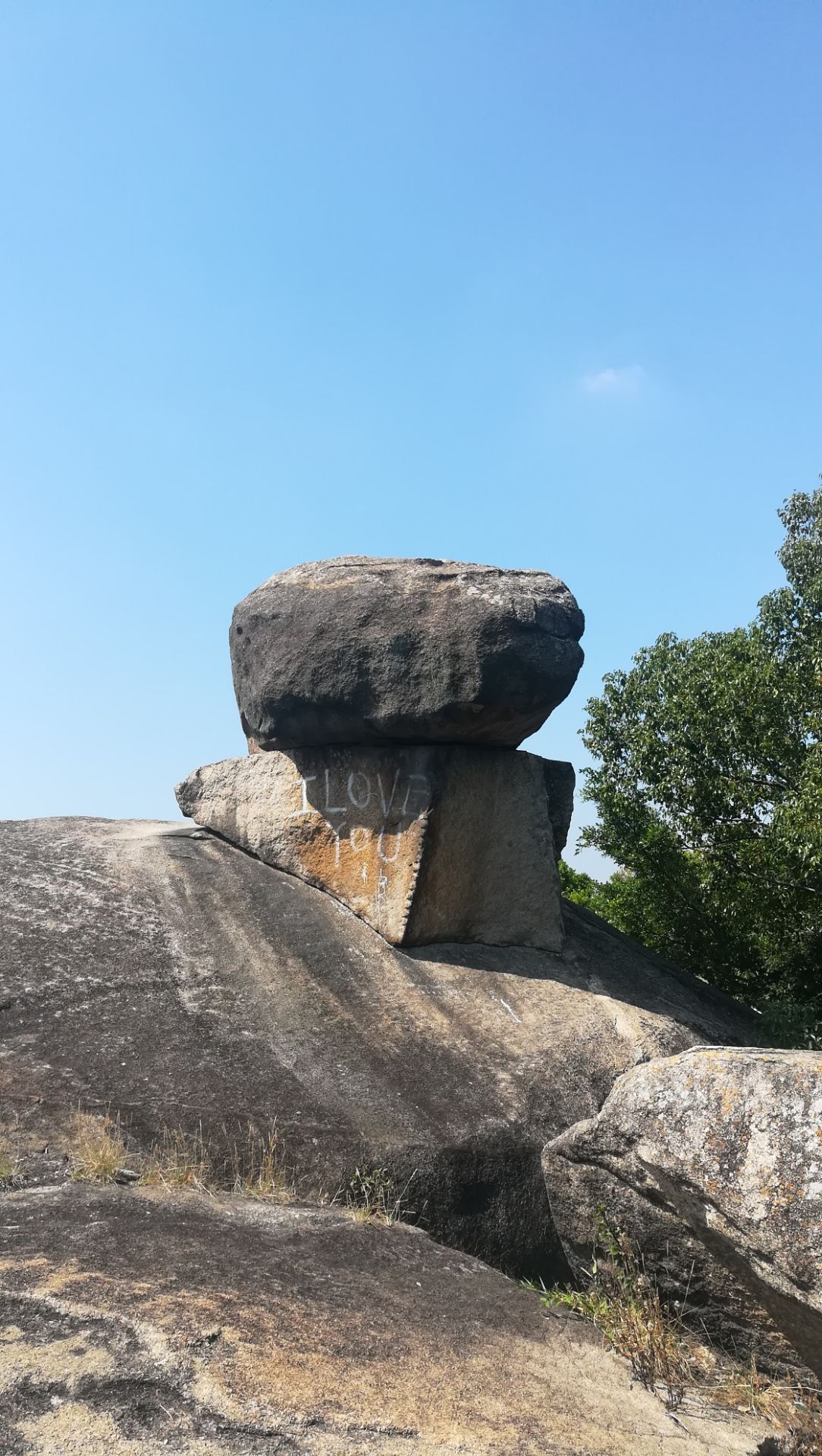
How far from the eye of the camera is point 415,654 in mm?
8828

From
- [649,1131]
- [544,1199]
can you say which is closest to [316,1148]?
[544,1199]

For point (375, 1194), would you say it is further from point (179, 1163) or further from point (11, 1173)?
point (11, 1173)

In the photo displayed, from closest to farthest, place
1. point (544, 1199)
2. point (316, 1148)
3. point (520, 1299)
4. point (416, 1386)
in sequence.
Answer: point (416, 1386)
point (520, 1299)
point (316, 1148)
point (544, 1199)

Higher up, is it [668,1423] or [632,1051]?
[632,1051]

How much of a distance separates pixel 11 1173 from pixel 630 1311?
295 cm

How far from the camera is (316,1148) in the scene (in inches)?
251

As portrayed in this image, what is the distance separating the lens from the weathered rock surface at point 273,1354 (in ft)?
11.4

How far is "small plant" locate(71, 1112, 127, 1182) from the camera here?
5582mm

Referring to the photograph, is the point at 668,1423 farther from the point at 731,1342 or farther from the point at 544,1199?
the point at 544,1199

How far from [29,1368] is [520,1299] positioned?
2359 mm

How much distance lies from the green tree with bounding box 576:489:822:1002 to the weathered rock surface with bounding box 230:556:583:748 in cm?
381

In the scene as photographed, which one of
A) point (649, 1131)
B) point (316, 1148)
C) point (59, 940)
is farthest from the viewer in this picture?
point (59, 940)

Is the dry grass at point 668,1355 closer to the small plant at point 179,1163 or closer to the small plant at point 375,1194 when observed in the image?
the small plant at point 375,1194

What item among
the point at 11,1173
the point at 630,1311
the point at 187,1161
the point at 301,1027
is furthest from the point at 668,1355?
the point at 301,1027
